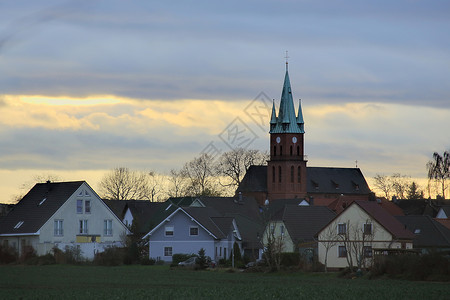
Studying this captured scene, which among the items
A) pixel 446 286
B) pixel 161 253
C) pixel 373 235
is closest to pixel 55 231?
pixel 161 253

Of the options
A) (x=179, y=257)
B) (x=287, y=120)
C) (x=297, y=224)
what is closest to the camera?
(x=179, y=257)

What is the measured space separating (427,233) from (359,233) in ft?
48.8

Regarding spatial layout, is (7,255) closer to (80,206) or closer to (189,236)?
(80,206)

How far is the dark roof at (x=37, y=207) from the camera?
81.4 m

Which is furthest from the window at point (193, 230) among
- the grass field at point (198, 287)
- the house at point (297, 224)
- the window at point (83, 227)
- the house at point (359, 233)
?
the grass field at point (198, 287)

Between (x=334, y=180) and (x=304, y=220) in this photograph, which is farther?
(x=334, y=180)

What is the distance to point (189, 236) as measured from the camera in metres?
83.5

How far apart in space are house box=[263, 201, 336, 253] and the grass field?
21.6 meters

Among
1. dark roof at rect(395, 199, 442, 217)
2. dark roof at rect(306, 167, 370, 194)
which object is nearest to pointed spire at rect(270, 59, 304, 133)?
dark roof at rect(306, 167, 370, 194)

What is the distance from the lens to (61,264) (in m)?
73.1

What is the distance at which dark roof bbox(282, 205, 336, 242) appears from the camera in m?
80.5

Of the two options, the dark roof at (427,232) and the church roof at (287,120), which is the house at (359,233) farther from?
the church roof at (287,120)

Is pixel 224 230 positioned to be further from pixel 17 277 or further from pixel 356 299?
pixel 356 299

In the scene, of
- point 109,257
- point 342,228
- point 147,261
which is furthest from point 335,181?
point 109,257
